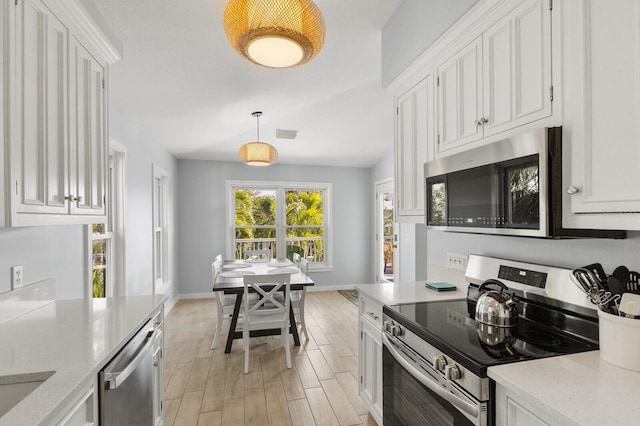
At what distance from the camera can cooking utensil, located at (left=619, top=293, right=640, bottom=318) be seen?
98 cm

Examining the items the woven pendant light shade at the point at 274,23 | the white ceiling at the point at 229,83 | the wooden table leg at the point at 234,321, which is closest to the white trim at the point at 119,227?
the white ceiling at the point at 229,83

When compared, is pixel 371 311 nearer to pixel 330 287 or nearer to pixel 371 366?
pixel 371 366

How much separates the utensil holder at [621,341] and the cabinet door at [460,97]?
92 centimetres

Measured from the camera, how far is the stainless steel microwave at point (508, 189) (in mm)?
1174

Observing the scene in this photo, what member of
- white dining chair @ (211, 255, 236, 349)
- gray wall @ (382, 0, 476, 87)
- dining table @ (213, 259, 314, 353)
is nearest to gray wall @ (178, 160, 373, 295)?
dining table @ (213, 259, 314, 353)

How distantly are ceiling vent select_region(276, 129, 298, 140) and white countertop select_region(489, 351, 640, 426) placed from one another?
3.81 metres

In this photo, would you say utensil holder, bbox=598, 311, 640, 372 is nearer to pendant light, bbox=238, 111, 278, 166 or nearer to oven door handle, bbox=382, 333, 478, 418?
oven door handle, bbox=382, 333, 478, 418

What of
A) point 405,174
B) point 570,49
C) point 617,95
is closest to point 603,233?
point 617,95

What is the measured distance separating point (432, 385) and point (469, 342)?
22 cm

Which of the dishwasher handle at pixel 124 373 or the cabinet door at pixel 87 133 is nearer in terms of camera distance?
the dishwasher handle at pixel 124 373

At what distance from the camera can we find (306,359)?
10.5ft

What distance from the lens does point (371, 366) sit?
2.09 metres

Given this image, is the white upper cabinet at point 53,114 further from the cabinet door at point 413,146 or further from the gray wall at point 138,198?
the cabinet door at point 413,146

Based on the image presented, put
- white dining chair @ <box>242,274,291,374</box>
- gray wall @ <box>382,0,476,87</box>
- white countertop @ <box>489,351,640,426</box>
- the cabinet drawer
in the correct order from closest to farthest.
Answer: white countertop @ <box>489,351,640,426</box> < gray wall @ <box>382,0,476,87</box> < the cabinet drawer < white dining chair @ <box>242,274,291,374</box>
